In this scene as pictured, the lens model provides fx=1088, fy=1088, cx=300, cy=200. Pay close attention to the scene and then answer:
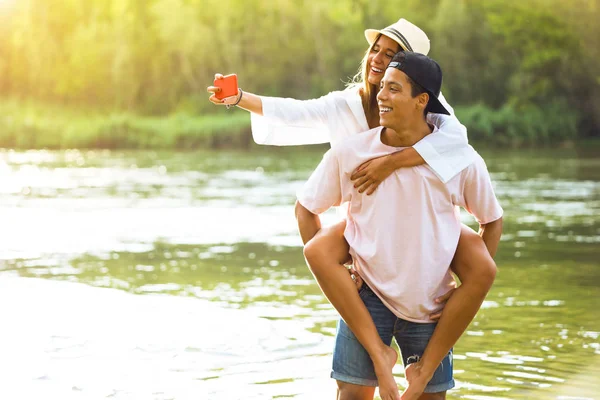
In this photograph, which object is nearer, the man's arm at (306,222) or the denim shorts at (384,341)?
the denim shorts at (384,341)

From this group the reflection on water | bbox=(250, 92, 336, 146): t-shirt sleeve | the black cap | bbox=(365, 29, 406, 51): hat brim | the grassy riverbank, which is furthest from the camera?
the grassy riverbank

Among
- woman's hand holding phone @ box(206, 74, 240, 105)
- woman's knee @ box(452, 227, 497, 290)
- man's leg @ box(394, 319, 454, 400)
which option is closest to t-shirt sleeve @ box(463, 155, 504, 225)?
woman's knee @ box(452, 227, 497, 290)

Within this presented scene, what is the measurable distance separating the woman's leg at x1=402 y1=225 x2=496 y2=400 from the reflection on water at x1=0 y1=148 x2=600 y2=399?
186 centimetres

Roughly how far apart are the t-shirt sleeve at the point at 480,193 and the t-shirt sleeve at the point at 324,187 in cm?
47

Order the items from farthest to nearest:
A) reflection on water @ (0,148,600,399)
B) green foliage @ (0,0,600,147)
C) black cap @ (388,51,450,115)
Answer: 1. green foliage @ (0,0,600,147)
2. reflection on water @ (0,148,600,399)
3. black cap @ (388,51,450,115)

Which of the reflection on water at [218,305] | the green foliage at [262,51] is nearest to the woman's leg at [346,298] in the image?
the reflection on water at [218,305]

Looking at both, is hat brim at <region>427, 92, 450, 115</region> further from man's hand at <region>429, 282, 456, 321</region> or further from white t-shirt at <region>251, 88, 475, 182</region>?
man's hand at <region>429, 282, 456, 321</region>

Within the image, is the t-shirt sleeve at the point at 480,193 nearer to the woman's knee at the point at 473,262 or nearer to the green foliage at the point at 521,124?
the woman's knee at the point at 473,262

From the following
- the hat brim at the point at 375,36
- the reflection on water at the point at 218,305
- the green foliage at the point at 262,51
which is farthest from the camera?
the green foliage at the point at 262,51

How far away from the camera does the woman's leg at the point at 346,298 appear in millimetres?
3859

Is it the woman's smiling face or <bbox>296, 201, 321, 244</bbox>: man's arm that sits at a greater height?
the woman's smiling face

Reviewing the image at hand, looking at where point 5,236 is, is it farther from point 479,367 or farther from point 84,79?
point 84,79

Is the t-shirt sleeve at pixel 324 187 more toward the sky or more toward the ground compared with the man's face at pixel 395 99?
more toward the ground

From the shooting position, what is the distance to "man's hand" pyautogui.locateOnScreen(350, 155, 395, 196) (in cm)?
385
